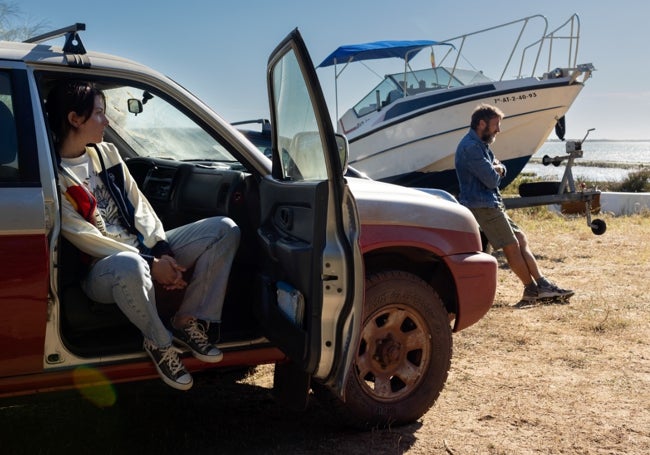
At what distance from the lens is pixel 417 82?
14031mm

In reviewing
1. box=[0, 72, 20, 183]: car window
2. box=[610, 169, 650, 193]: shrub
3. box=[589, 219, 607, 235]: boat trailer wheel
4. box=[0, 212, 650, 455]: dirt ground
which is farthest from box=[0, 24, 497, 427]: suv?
box=[610, 169, 650, 193]: shrub

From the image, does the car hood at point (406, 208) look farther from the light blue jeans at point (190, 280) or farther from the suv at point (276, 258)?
the light blue jeans at point (190, 280)

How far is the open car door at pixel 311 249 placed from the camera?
3.14 m

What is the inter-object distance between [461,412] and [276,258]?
1.53 metres

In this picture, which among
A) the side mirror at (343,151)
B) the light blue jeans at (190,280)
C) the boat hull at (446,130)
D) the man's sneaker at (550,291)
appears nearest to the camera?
the light blue jeans at (190,280)

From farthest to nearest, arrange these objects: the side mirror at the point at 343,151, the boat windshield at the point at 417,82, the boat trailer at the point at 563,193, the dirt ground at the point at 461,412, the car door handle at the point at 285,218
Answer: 1. the boat windshield at the point at 417,82
2. the boat trailer at the point at 563,193
3. the dirt ground at the point at 461,412
4. the car door handle at the point at 285,218
5. the side mirror at the point at 343,151

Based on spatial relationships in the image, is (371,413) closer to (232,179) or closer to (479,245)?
(479,245)

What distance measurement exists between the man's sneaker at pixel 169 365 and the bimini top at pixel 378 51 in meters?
11.4

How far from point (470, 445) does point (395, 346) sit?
0.62 metres

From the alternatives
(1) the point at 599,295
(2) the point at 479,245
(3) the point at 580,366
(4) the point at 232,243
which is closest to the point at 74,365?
(4) the point at 232,243

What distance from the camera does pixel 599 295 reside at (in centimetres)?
742

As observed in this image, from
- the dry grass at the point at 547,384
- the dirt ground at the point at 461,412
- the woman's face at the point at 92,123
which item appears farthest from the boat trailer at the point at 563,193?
the woman's face at the point at 92,123

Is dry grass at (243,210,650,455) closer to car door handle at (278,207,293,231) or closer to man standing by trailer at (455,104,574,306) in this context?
man standing by trailer at (455,104,574,306)

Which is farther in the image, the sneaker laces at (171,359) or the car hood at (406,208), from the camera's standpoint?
the car hood at (406,208)
